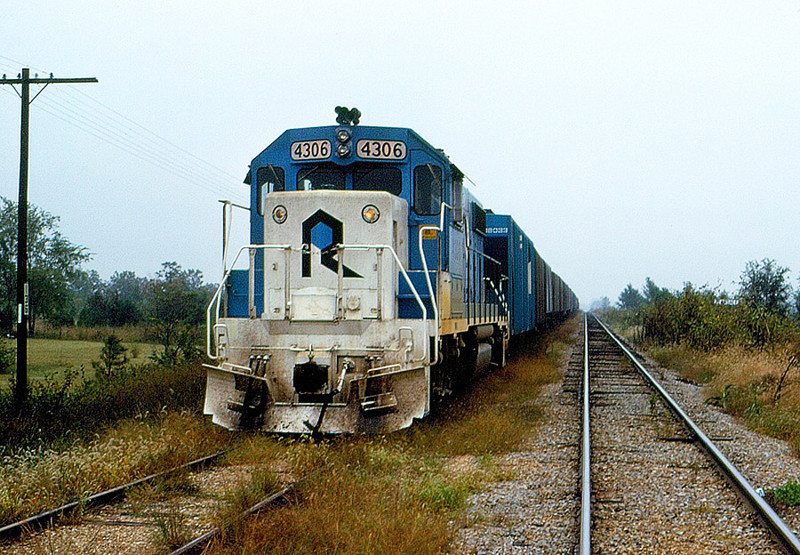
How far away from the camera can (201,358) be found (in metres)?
13.3

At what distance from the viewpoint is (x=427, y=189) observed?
27.1ft

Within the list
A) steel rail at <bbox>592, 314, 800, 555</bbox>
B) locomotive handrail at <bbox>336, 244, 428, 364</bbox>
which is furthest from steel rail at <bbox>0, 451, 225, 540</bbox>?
steel rail at <bbox>592, 314, 800, 555</bbox>

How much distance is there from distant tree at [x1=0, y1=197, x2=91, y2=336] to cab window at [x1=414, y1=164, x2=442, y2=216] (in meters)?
35.9

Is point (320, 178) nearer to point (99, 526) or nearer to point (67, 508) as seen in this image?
point (67, 508)

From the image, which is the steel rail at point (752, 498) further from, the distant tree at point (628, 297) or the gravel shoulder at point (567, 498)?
the distant tree at point (628, 297)

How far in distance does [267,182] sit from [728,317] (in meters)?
14.8

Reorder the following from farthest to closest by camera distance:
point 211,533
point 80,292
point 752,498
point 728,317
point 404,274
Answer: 1. point 80,292
2. point 728,317
3. point 404,274
4. point 752,498
5. point 211,533

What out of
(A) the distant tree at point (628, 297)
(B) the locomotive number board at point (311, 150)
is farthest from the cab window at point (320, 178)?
(A) the distant tree at point (628, 297)

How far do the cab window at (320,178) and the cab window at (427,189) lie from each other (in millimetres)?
772

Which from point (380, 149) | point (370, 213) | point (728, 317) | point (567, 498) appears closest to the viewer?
point (567, 498)

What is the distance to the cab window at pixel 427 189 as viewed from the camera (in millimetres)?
8156

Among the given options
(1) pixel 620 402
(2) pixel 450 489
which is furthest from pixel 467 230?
(2) pixel 450 489

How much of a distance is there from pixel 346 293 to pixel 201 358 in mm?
6581

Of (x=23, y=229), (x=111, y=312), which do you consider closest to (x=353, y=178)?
(x=23, y=229)
